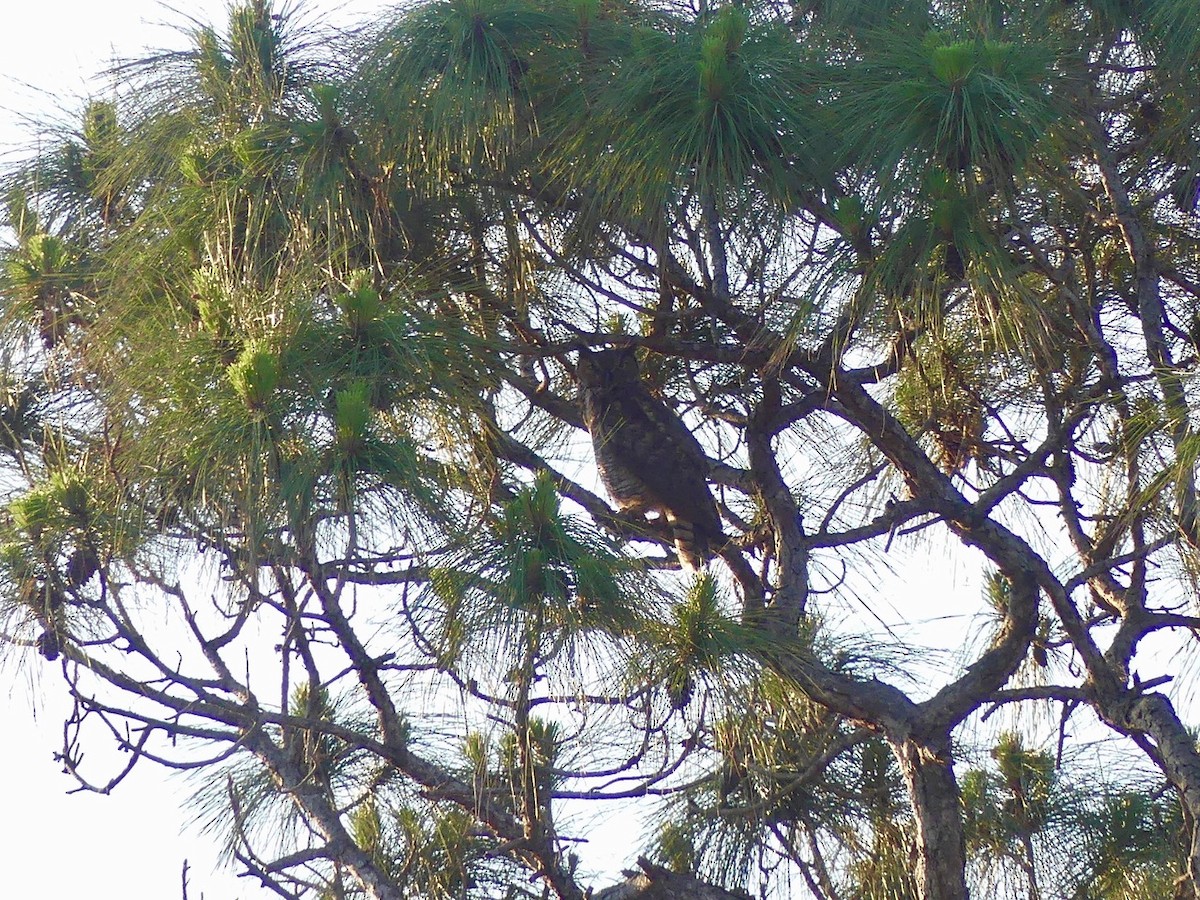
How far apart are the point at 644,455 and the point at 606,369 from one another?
0.59ft

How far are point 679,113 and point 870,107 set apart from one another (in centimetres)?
29

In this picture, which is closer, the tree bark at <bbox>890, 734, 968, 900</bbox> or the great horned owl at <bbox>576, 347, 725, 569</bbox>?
the tree bark at <bbox>890, 734, 968, 900</bbox>

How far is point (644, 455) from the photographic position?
291 cm

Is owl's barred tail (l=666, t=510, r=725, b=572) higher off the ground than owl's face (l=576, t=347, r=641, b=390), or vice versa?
owl's face (l=576, t=347, r=641, b=390)

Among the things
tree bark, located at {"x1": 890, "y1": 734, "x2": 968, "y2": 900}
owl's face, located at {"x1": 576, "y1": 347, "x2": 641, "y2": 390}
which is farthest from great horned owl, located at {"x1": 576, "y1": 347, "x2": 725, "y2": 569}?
tree bark, located at {"x1": 890, "y1": 734, "x2": 968, "y2": 900}

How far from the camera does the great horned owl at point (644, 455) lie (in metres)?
2.89

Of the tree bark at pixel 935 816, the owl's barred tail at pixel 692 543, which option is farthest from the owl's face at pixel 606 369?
the tree bark at pixel 935 816

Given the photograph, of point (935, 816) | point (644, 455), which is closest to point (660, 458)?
point (644, 455)

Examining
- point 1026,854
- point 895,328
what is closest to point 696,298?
point 895,328

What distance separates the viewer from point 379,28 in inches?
107

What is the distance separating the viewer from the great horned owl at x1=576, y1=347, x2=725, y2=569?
2895 millimetres

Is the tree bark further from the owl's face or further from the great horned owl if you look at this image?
the owl's face

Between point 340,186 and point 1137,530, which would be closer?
point 340,186

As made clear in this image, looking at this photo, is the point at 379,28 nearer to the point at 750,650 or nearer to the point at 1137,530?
the point at 750,650
